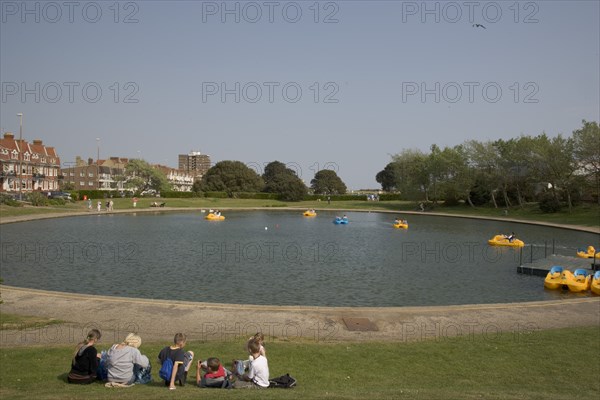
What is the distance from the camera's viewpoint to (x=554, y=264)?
1187 inches

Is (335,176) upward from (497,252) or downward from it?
upward

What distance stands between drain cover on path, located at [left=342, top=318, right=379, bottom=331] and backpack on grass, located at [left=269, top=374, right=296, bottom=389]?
5277mm

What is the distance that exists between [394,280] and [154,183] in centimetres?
10444

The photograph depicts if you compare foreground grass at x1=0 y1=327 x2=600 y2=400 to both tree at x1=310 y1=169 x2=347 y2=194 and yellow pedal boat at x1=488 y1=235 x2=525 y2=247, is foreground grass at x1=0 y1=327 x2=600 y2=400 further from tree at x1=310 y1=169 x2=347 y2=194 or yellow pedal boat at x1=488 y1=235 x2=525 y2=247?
tree at x1=310 y1=169 x2=347 y2=194

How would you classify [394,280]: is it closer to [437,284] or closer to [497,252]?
[437,284]

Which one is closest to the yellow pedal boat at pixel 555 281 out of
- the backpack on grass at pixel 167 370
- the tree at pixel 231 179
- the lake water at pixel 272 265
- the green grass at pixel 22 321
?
the lake water at pixel 272 265

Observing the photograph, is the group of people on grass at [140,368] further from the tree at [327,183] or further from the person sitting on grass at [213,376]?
the tree at [327,183]

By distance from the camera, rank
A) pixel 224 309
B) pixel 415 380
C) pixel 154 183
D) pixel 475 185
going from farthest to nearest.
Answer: pixel 154 183 < pixel 475 185 < pixel 224 309 < pixel 415 380

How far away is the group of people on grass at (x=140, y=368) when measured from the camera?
9.98 metres

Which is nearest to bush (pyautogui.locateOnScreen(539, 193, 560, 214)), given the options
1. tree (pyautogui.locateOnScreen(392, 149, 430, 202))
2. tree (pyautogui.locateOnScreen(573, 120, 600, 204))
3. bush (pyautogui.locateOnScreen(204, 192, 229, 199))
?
tree (pyautogui.locateOnScreen(573, 120, 600, 204))

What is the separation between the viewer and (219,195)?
413 feet

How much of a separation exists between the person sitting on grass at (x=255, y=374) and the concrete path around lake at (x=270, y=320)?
386 centimetres

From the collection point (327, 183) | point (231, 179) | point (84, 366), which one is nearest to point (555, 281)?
point (84, 366)

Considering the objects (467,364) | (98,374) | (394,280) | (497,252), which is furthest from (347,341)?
(497,252)
